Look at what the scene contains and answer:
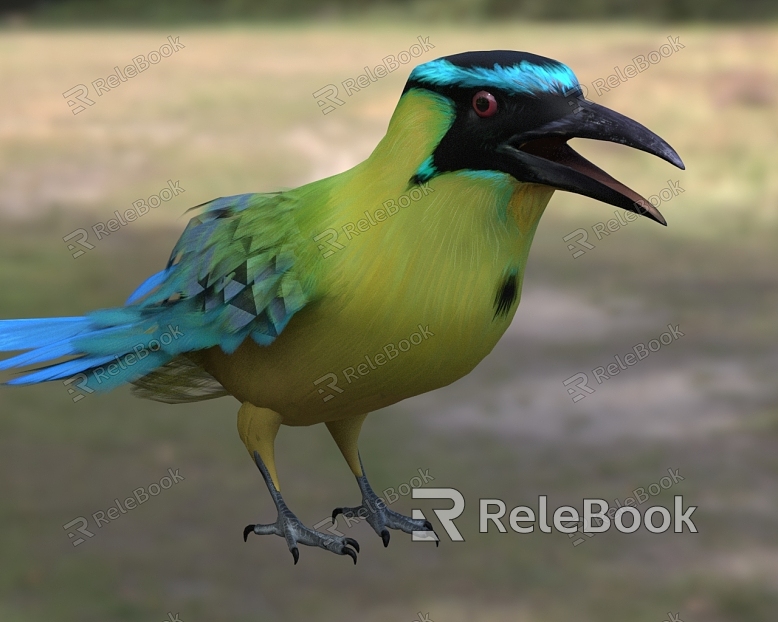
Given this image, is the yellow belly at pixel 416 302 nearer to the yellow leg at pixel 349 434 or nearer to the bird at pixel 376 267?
the bird at pixel 376 267

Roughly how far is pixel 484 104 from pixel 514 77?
94mm

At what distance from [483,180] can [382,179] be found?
9.8 inches

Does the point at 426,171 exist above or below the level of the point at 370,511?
above

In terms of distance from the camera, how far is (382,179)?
260cm

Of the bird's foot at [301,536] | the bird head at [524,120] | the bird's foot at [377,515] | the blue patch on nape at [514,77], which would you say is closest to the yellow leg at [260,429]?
the bird's foot at [301,536]

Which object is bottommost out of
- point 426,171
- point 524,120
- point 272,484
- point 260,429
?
point 272,484

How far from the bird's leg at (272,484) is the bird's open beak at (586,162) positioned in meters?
1.01

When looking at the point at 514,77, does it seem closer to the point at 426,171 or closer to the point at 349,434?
the point at 426,171

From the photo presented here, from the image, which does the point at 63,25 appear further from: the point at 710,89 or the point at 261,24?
the point at 710,89

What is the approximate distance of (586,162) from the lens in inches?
100

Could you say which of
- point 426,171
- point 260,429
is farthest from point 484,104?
point 260,429

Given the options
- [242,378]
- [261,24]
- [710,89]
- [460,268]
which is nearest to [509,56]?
[460,268]

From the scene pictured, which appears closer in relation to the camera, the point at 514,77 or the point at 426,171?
the point at 514,77

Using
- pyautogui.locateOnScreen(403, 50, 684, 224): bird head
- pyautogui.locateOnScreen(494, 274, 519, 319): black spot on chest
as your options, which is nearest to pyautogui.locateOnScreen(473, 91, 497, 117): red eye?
pyautogui.locateOnScreen(403, 50, 684, 224): bird head
